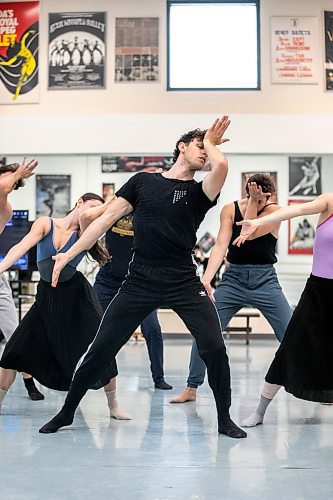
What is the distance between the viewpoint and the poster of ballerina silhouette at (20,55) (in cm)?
912

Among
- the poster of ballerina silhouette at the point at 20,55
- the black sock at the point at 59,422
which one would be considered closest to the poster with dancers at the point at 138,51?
the poster of ballerina silhouette at the point at 20,55

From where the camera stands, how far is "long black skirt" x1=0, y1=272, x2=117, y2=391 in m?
3.97

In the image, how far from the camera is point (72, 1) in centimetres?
916

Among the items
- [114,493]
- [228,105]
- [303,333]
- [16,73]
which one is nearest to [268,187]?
[303,333]

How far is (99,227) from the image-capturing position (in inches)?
137

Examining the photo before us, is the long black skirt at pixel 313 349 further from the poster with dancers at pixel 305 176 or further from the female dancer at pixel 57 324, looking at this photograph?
the poster with dancers at pixel 305 176

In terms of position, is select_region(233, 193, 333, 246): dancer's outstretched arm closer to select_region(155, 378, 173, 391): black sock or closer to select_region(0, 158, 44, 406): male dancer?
select_region(0, 158, 44, 406): male dancer

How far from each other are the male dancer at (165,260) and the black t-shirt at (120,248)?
1.37m

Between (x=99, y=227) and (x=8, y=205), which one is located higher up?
(x=8, y=205)

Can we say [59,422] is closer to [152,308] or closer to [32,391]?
[152,308]

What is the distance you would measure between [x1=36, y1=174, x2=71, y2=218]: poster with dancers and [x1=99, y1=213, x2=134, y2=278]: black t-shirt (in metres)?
4.39

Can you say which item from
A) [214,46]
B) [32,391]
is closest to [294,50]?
[214,46]

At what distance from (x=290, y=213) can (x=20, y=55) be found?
674 cm

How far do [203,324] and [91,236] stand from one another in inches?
26.9
